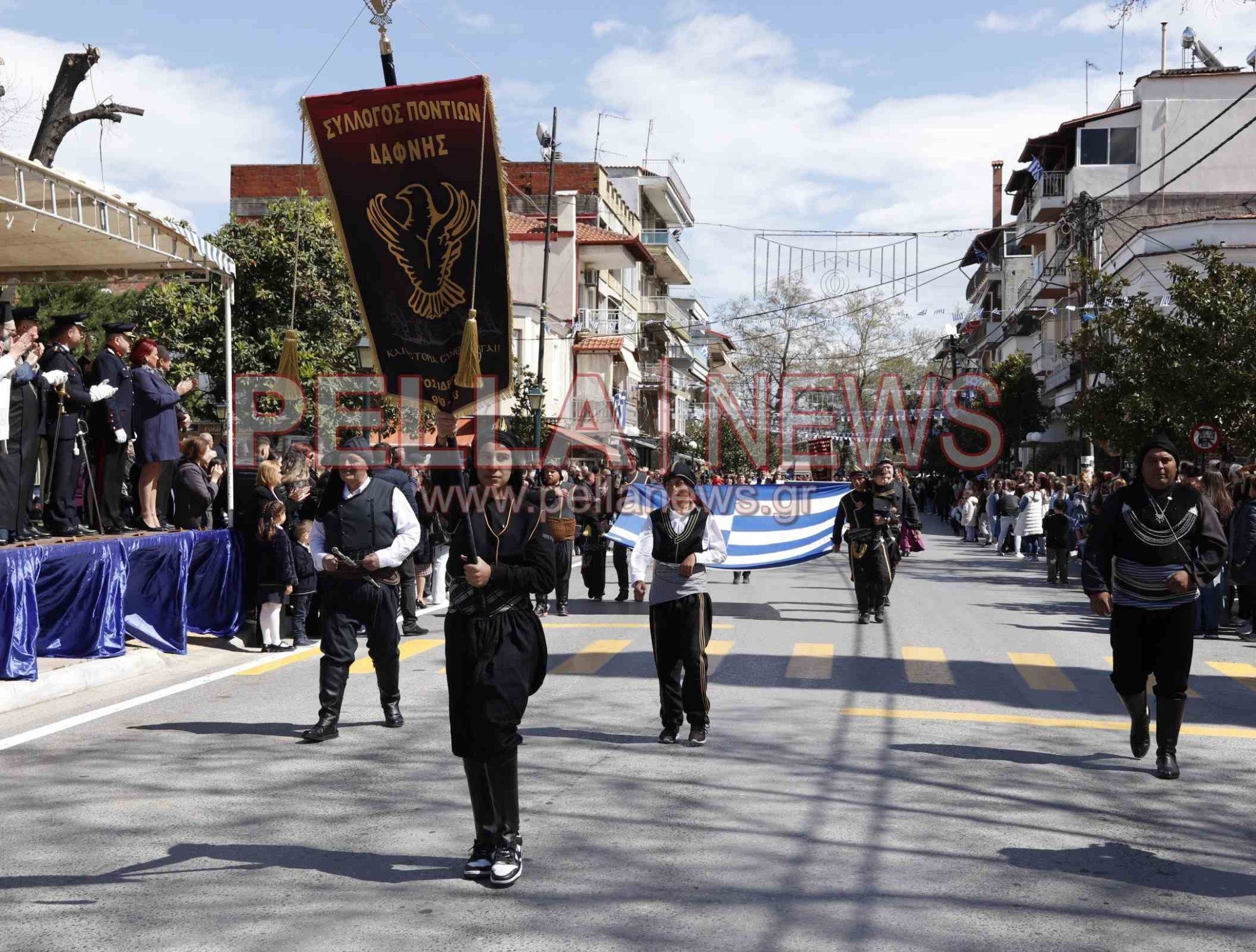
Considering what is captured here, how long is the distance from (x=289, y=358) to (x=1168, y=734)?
351 inches

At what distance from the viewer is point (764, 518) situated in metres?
19.6

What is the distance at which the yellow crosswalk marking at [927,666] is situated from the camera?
11906mm

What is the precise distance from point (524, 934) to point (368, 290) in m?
9.38

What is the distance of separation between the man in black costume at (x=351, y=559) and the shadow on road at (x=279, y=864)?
2575 mm

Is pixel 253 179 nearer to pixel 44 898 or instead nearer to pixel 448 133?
pixel 448 133

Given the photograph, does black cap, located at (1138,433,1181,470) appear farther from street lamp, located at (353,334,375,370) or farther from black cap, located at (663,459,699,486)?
street lamp, located at (353,334,375,370)

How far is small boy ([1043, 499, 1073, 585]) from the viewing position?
80.6ft

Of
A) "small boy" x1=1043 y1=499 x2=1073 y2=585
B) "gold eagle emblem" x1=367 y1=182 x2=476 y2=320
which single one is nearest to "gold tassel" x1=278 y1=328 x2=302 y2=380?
"gold eagle emblem" x1=367 y1=182 x2=476 y2=320

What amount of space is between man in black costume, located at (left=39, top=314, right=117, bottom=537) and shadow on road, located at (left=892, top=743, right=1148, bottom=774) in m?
7.76

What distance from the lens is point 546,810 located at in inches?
272

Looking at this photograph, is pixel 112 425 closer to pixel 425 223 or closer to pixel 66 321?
pixel 66 321

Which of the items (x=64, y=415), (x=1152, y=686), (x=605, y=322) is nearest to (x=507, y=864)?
(x=1152, y=686)

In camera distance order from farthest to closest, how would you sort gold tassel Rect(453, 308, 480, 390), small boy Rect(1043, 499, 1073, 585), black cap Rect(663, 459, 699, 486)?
1. small boy Rect(1043, 499, 1073, 585)
2. gold tassel Rect(453, 308, 480, 390)
3. black cap Rect(663, 459, 699, 486)

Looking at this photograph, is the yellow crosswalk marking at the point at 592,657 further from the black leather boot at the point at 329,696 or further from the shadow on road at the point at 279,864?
the shadow on road at the point at 279,864
